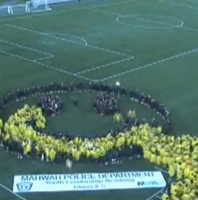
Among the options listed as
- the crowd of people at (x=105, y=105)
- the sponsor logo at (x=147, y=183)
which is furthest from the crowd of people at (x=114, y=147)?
the crowd of people at (x=105, y=105)

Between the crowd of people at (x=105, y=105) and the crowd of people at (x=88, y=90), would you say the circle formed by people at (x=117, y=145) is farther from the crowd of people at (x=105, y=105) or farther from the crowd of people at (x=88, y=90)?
the crowd of people at (x=88, y=90)

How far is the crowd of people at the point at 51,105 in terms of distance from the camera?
21.3m

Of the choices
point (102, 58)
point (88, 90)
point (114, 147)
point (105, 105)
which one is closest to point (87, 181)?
point (114, 147)

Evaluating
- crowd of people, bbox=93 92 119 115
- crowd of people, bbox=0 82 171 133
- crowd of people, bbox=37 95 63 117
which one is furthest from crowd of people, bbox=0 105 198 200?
crowd of people, bbox=0 82 171 133

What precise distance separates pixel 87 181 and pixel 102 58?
1390cm

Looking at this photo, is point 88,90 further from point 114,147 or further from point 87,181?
point 87,181

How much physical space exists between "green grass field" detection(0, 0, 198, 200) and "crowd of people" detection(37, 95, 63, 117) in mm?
414

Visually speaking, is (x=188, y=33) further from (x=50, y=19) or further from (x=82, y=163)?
(x=82, y=163)

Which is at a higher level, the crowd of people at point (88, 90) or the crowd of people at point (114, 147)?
the crowd of people at point (114, 147)

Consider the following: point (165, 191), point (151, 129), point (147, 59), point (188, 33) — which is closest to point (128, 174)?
point (165, 191)

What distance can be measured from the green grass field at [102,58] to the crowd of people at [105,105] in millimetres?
350

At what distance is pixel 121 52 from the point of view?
30797 mm

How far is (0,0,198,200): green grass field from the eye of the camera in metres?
17.6

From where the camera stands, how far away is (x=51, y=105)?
2169cm
